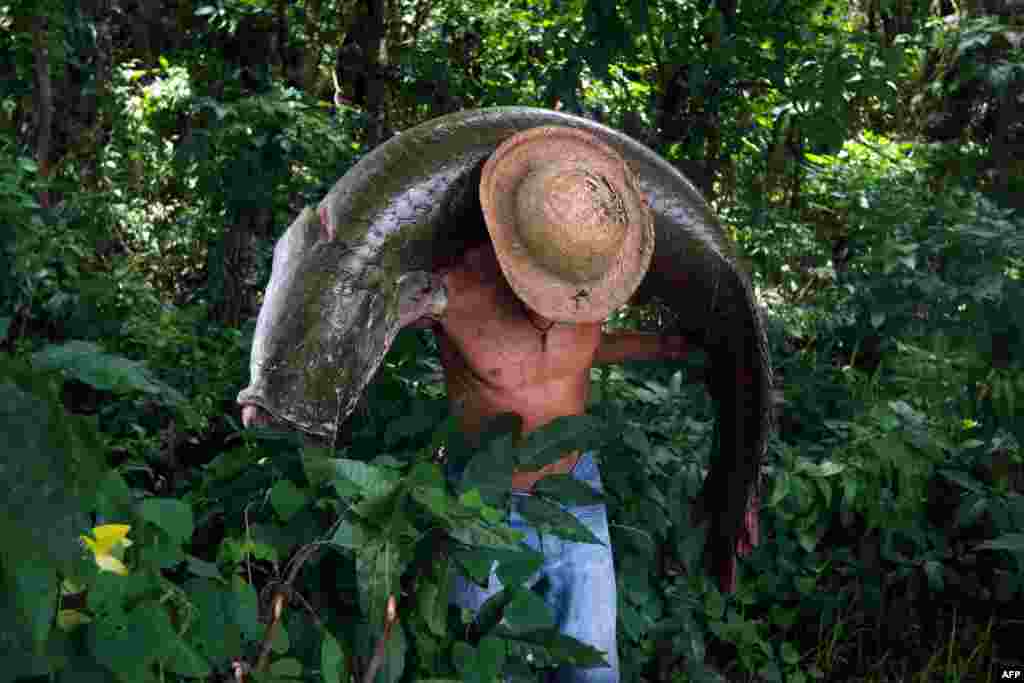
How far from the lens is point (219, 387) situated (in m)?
3.87

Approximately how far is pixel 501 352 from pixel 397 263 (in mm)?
398

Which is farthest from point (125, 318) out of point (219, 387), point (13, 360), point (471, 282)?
point (13, 360)

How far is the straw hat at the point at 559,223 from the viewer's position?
217 cm

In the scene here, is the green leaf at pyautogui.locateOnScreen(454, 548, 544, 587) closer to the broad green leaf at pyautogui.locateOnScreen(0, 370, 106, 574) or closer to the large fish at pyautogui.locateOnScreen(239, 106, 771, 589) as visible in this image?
the large fish at pyautogui.locateOnScreen(239, 106, 771, 589)

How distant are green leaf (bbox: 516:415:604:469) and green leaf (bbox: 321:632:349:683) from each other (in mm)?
643

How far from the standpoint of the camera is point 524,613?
160cm

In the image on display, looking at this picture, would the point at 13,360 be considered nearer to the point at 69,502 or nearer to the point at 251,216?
the point at 69,502

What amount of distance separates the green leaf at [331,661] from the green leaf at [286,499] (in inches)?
8.0

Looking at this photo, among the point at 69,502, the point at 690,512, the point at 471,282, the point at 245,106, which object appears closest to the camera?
the point at 69,502

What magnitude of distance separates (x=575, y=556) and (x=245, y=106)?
8.69ft

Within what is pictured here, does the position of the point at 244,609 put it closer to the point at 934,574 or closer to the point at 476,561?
the point at 476,561

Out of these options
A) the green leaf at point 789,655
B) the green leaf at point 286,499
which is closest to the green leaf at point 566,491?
the green leaf at point 286,499

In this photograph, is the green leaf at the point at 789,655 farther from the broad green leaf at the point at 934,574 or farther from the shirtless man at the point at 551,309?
the shirtless man at the point at 551,309

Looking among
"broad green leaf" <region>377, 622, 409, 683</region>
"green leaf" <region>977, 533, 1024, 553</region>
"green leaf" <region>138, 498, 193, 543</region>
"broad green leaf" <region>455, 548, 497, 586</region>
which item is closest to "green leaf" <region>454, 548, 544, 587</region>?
"broad green leaf" <region>455, 548, 497, 586</region>
